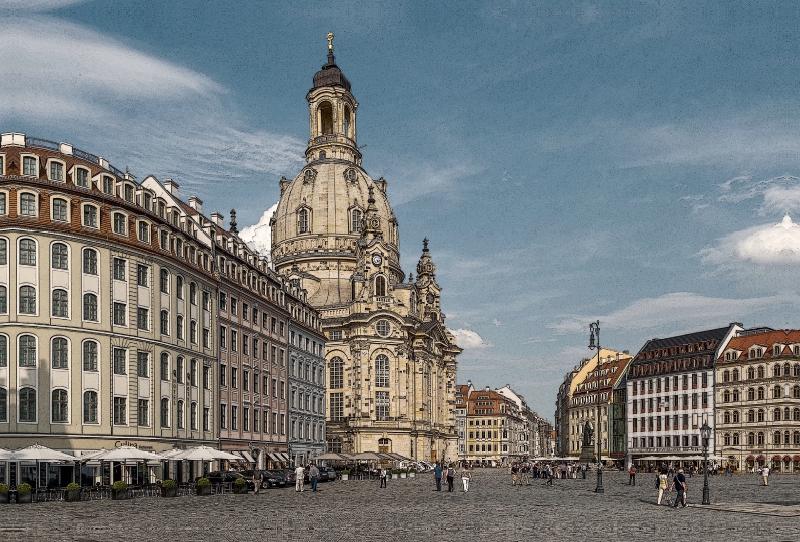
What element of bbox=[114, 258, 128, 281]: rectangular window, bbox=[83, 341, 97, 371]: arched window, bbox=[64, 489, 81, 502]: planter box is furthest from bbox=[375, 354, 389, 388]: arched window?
bbox=[64, 489, 81, 502]: planter box

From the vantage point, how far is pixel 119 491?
51781 mm

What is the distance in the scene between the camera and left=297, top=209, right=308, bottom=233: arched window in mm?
164375

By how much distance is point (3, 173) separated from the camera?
5738cm

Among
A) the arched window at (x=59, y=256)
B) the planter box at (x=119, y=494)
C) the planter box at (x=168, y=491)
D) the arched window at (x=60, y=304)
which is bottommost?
the planter box at (x=168, y=491)

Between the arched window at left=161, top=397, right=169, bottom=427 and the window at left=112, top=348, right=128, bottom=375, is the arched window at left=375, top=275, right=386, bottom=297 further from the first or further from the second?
the window at left=112, top=348, right=128, bottom=375

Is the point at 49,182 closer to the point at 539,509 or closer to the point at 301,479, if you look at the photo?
the point at 301,479

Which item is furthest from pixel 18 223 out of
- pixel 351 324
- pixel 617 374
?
pixel 617 374

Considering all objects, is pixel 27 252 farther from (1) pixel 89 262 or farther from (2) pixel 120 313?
(2) pixel 120 313

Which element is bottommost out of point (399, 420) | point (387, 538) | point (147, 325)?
point (399, 420)

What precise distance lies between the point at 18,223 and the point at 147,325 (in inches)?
437

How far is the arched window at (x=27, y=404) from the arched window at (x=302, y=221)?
358ft

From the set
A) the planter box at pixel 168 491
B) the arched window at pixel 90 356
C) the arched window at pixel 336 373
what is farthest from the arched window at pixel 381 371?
the planter box at pixel 168 491

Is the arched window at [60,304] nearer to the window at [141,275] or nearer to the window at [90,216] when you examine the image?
the window at [90,216]

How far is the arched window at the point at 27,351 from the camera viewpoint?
5612cm
